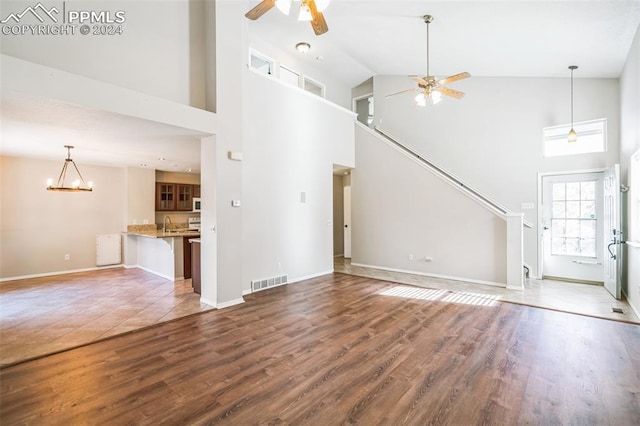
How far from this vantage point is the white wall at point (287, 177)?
5160 mm

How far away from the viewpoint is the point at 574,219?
5.90 meters

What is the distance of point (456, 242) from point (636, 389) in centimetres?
372

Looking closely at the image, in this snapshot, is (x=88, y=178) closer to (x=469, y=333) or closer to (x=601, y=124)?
(x=469, y=333)

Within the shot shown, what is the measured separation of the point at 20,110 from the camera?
124 inches

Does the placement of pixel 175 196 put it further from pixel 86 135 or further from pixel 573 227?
pixel 573 227

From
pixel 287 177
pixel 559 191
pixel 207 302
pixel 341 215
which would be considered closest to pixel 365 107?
pixel 341 215

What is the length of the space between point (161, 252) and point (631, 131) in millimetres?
8544

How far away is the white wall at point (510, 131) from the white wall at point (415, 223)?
1312 millimetres

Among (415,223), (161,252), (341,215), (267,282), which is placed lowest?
(267,282)

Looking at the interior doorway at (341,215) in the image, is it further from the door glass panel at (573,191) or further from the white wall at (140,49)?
the white wall at (140,49)

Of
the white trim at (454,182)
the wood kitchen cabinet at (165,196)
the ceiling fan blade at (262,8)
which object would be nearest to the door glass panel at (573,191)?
the white trim at (454,182)

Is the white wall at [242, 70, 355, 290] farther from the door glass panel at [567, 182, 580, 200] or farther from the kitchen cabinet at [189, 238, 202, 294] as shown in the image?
the door glass panel at [567, 182, 580, 200]

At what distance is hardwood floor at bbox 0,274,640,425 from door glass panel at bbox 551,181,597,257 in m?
2.70

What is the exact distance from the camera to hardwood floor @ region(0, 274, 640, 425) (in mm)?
2029
